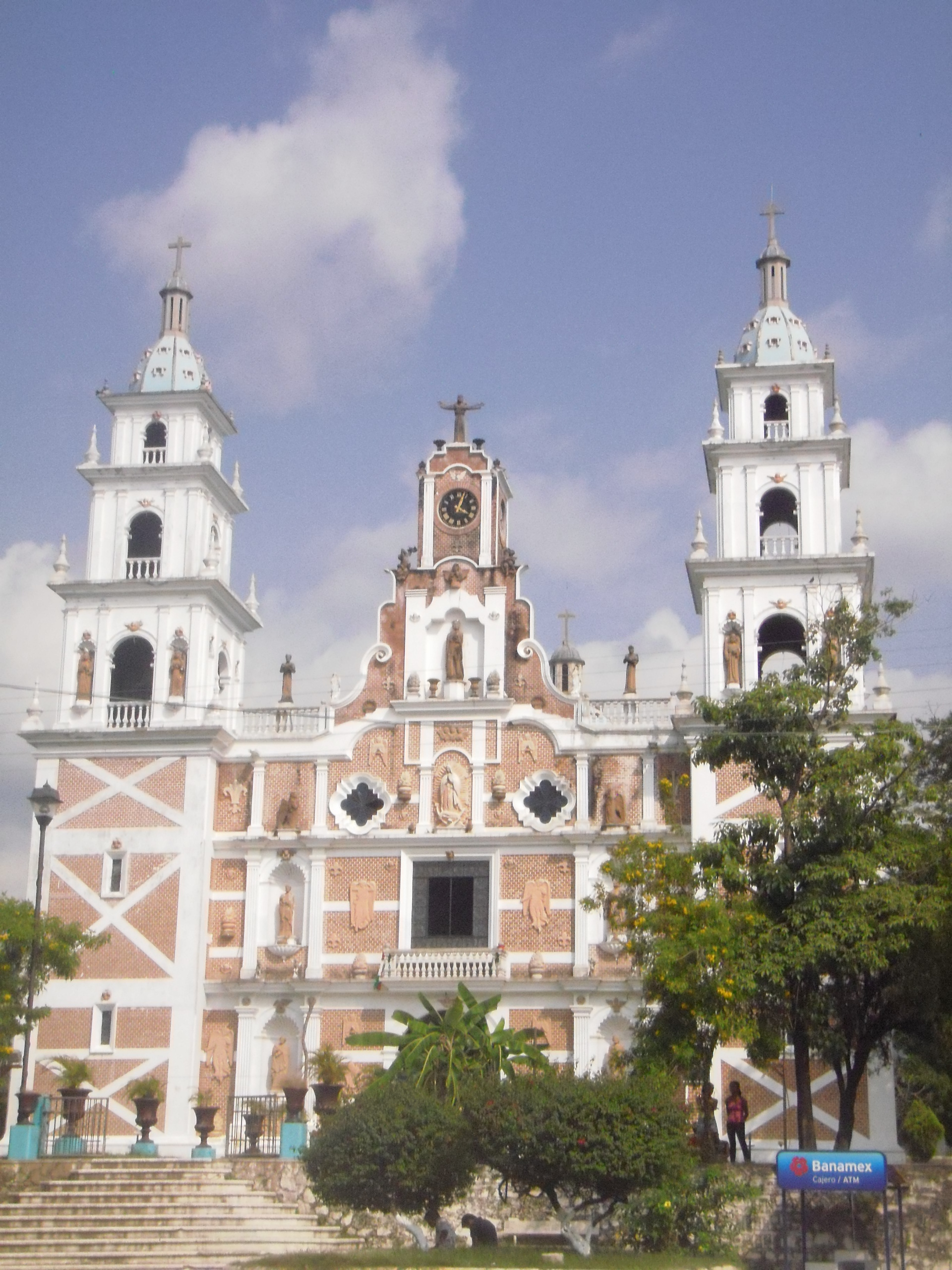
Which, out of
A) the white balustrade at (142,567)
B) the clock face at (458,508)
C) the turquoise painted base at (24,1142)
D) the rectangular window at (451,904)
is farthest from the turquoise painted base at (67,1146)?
the clock face at (458,508)

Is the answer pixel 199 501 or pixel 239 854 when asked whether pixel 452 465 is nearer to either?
pixel 199 501

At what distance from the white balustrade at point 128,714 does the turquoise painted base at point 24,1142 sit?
13714mm

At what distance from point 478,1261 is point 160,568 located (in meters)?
26.1

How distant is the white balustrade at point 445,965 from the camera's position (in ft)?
136

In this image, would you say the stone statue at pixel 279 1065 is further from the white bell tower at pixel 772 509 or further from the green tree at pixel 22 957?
the white bell tower at pixel 772 509

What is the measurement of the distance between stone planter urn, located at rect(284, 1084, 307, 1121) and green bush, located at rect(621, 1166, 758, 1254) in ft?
26.1

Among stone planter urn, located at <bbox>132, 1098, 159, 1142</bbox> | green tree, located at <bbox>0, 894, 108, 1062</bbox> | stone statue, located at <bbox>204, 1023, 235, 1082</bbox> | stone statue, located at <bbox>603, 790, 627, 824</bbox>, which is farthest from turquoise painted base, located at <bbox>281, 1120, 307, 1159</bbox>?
stone statue, located at <bbox>603, 790, 627, 824</bbox>

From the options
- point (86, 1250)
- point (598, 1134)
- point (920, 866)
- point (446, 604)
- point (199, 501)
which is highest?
point (199, 501)

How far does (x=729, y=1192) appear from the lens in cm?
2805

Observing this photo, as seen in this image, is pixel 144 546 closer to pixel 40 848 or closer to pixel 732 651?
pixel 732 651

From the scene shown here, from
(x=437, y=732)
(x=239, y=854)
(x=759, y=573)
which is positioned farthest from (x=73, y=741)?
(x=759, y=573)

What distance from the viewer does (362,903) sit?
141ft

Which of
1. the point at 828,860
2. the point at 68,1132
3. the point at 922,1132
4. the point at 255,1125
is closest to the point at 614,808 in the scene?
the point at 922,1132

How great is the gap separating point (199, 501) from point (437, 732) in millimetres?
9014
